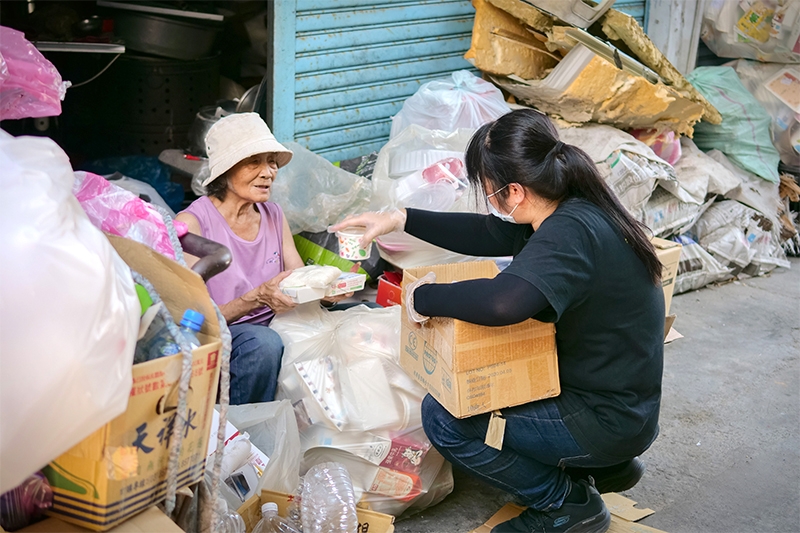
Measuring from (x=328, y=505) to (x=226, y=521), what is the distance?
34 cm

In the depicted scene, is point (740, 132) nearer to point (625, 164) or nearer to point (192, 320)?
point (625, 164)

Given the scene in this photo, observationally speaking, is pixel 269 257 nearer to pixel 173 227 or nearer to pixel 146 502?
pixel 173 227

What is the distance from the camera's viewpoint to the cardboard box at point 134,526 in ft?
4.77

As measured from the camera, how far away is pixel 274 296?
2.66 metres

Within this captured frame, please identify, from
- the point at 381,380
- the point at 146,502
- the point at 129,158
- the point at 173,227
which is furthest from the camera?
the point at 129,158

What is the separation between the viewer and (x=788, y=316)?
4633 millimetres

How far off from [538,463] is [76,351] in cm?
155

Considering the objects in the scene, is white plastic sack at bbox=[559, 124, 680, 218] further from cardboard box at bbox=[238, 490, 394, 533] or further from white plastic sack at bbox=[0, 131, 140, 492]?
white plastic sack at bbox=[0, 131, 140, 492]

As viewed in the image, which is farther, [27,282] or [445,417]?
[445,417]

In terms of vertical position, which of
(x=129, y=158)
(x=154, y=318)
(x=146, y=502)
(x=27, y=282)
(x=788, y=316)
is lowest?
(x=788, y=316)

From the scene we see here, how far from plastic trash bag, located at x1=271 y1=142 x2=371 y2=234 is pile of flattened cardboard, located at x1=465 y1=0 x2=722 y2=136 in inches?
57.4

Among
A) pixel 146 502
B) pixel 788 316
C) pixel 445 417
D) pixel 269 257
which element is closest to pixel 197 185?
pixel 269 257

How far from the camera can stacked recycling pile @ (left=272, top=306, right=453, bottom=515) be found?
2521 millimetres

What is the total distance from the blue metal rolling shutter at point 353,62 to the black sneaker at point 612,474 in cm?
225
